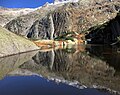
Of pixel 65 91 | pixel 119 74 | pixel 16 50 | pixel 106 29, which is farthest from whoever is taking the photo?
pixel 106 29

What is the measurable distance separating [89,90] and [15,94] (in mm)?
6259

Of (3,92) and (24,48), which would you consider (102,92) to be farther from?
(24,48)

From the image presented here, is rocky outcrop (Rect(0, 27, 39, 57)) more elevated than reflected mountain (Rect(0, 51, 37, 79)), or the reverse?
rocky outcrop (Rect(0, 27, 39, 57))

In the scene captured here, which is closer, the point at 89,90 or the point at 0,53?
the point at 89,90

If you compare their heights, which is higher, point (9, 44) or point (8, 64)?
point (9, 44)

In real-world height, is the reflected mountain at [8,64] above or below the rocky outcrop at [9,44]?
below

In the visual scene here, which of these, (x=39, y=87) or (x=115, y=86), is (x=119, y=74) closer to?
(x=115, y=86)

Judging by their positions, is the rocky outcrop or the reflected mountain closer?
the reflected mountain

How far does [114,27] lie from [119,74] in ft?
400

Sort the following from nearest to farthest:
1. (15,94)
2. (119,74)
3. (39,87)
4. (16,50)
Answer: (15,94), (39,87), (119,74), (16,50)

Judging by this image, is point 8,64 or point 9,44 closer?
point 8,64

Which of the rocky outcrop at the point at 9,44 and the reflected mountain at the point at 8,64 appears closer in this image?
the reflected mountain at the point at 8,64

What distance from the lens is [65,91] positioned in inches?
1016

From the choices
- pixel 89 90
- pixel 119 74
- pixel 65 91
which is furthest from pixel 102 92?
pixel 119 74
